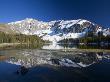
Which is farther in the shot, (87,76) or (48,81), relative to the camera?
(87,76)

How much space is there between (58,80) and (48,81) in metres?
1.71

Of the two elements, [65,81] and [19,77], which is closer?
[65,81]

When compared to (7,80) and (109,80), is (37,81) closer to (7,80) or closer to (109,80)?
(7,80)

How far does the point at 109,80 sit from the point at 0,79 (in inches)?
660

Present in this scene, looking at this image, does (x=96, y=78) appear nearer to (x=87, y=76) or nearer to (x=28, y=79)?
(x=87, y=76)

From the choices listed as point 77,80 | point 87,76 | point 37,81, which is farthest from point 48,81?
point 87,76

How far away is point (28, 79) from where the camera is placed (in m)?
38.9

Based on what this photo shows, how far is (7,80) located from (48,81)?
255 inches

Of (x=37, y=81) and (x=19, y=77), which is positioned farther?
(x=19, y=77)

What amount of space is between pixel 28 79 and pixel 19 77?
7.74 feet

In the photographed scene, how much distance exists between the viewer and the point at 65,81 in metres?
36.5

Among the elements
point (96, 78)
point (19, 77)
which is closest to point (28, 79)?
point (19, 77)

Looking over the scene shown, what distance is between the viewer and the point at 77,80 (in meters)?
37.1

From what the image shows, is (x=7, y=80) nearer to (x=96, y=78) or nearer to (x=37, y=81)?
(x=37, y=81)
